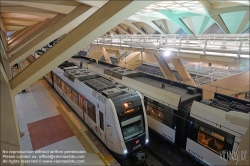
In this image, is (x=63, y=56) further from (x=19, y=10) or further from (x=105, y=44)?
Answer: (x=105, y=44)

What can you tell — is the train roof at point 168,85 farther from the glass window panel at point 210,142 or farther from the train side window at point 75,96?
the train side window at point 75,96

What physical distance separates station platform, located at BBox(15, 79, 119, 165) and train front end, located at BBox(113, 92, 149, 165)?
743 millimetres

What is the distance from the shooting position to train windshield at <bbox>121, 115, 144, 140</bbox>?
5.65 meters

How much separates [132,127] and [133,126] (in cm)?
5

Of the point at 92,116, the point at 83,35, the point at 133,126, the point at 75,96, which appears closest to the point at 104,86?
the point at 92,116

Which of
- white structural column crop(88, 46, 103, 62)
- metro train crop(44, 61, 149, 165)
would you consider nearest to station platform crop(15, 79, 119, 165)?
metro train crop(44, 61, 149, 165)

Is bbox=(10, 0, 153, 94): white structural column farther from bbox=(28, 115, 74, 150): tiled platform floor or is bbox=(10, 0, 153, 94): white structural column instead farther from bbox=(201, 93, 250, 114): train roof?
bbox=(201, 93, 250, 114): train roof

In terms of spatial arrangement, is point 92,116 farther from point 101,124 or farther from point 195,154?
point 195,154

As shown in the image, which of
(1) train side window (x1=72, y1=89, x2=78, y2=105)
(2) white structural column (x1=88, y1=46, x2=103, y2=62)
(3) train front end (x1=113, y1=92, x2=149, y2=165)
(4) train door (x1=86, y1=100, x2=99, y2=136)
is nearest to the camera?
(3) train front end (x1=113, y1=92, x2=149, y2=165)

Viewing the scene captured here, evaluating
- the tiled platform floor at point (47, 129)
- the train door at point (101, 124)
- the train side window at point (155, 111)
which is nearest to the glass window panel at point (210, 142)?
the train side window at point (155, 111)

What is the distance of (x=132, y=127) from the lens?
591cm

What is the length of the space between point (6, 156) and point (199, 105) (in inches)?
217

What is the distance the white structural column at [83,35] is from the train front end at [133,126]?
3.35 m

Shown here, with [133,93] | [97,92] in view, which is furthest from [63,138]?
[133,93]
